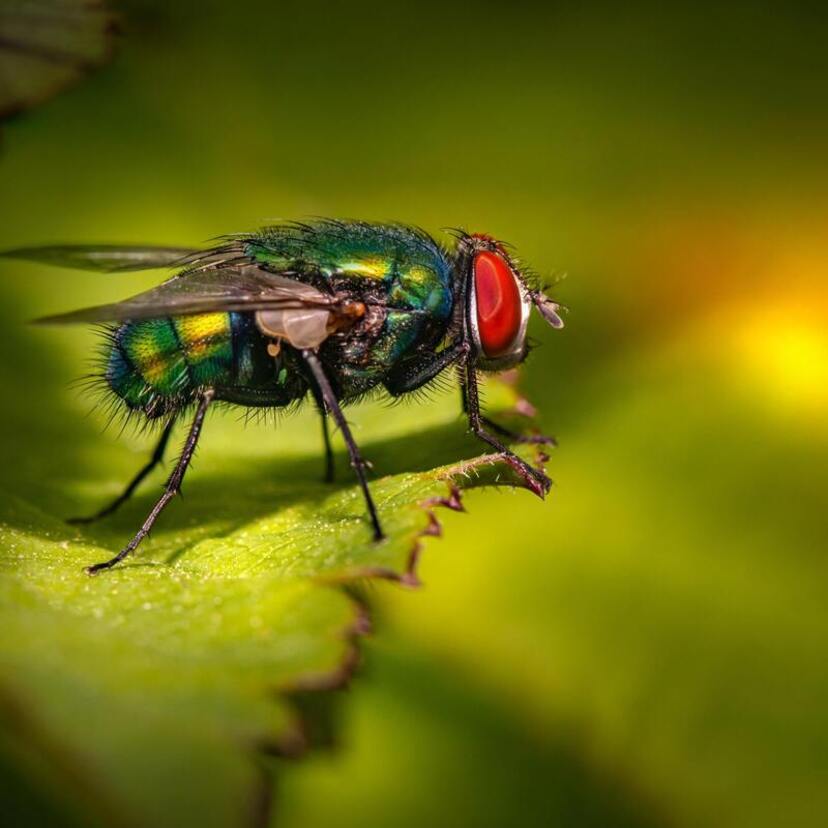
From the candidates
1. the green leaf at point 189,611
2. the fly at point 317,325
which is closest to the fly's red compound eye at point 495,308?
the fly at point 317,325

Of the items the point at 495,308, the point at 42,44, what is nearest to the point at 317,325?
the point at 495,308

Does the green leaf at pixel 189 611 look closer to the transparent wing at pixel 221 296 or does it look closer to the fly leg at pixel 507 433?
the fly leg at pixel 507 433

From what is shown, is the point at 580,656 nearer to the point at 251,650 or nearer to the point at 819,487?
the point at 819,487

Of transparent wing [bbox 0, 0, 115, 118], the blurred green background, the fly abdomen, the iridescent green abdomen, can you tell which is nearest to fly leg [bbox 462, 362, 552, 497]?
the blurred green background

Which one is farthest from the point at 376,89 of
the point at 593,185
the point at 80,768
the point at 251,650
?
the point at 80,768

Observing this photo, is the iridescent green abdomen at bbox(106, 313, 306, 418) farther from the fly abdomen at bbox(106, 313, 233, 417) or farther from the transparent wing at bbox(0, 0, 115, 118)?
the transparent wing at bbox(0, 0, 115, 118)
